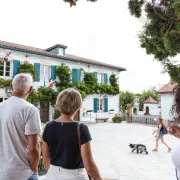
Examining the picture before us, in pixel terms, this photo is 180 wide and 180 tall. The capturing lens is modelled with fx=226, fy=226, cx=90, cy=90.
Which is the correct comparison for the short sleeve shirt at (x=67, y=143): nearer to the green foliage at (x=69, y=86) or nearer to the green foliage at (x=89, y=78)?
the green foliage at (x=69, y=86)

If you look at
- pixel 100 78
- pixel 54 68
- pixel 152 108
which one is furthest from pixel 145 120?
pixel 152 108

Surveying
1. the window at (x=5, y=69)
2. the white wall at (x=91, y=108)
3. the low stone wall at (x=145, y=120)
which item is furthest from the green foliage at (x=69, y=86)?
the low stone wall at (x=145, y=120)

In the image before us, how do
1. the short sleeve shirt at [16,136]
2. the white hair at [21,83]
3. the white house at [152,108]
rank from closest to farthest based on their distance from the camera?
1. the short sleeve shirt at [16,136]
2. the white hair at [21,83]
3. the white house at [152,108]

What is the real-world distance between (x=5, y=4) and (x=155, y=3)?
123 inches

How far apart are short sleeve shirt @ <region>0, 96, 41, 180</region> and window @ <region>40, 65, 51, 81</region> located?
60.6ft

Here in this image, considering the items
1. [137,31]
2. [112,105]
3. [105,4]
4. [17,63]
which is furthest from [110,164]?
[112,105]

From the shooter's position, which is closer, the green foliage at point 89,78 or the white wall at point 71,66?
the white wall at point 71,66

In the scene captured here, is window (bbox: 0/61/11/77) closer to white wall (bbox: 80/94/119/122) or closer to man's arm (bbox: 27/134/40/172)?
white wall (bbox: 80/94/119/122)

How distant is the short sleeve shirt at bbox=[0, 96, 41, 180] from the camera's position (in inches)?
87.5

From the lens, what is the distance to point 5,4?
4.88 meters

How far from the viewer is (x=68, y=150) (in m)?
2.07

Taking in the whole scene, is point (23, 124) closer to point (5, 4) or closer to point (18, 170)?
point (18, 170)

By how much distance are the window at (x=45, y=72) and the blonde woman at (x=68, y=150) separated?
18656 mm

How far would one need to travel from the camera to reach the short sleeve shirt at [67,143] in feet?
6.75
